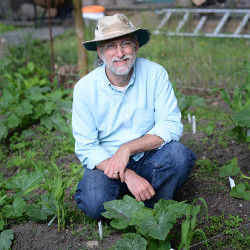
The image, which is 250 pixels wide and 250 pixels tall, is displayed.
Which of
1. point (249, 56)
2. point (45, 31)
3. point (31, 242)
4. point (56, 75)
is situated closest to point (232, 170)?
point (31, 242)

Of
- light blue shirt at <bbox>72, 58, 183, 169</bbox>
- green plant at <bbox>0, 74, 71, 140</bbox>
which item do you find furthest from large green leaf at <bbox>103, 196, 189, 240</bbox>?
green plant at <bbox>0, 74, 71, 140</bbox>

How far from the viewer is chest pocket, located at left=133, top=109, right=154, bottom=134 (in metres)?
2.42

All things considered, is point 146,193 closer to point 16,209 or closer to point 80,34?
point 16,209

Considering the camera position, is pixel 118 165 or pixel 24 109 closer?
pixel 118 165

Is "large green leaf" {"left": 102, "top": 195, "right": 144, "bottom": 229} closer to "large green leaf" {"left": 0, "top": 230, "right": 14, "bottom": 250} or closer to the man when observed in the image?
the man

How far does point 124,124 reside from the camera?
7.98 feet

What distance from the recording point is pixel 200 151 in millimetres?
3219

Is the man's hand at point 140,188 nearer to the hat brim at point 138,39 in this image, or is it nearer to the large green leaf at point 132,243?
the large green leaf at point 132,243

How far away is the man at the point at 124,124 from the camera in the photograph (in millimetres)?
2305

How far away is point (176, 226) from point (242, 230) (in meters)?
0.36

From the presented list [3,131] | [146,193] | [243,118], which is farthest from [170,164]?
[3,131]

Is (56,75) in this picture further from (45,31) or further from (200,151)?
(45,31)

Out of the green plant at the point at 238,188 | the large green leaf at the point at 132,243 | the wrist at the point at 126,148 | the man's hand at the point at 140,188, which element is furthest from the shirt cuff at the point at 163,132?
the large green leaf at the point at 132,243

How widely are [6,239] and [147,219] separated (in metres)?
0.82
